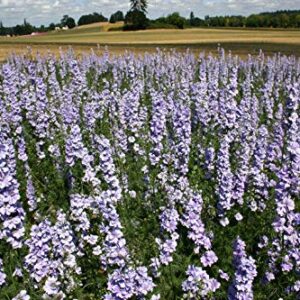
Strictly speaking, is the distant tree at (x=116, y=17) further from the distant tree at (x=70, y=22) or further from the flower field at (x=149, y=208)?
the flower field at (x=149, y=208)

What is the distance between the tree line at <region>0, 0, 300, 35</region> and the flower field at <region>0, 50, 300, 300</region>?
70088 mm

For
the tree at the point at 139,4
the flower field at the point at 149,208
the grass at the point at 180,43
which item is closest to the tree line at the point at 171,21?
the tree at the point at 139,4

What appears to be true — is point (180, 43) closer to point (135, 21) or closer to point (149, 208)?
point (149, 208)

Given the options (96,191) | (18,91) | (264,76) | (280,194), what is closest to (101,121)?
(18,91)

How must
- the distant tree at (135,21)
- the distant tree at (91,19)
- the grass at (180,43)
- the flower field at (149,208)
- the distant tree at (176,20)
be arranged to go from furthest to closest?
1. the distant tree at (91,19)
2. the distant tree at (176,20)
3. the distant tree at (135,21)
4. the grass at (180,43)
5. the flower field at (149,208)

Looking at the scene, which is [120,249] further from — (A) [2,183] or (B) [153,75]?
(B) [153,75]

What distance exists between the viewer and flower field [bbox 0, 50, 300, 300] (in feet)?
11.5

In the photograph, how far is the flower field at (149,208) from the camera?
3.49 meters

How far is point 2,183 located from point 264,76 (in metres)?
11.0

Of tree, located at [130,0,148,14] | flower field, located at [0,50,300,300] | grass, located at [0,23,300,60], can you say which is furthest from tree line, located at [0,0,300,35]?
→ flower field, located at [0,50,300,300]

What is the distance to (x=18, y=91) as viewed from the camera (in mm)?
9984

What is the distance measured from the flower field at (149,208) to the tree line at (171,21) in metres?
70.1

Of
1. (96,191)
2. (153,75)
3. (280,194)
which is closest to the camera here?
(280,194)

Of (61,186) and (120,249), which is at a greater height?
(120,249)
